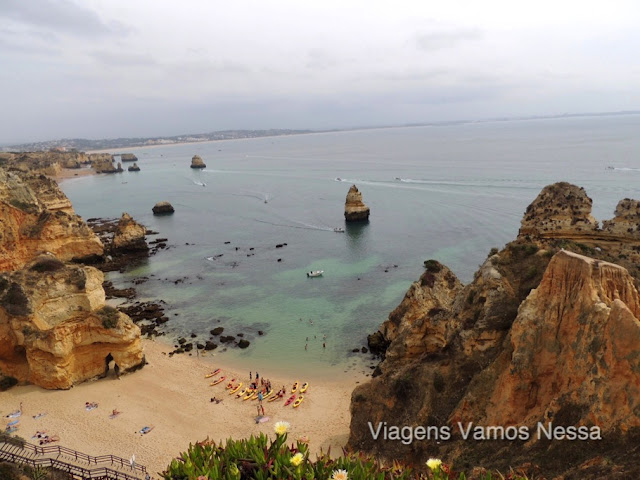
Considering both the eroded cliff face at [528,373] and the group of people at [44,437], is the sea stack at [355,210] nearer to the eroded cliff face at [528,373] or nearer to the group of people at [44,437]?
the eroded cliff face at [528,373]

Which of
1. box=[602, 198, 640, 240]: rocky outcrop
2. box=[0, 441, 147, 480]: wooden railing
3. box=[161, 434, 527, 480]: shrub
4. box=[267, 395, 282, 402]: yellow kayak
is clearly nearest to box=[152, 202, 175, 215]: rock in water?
box=[267, 395, 282, 402]: yellow kayak

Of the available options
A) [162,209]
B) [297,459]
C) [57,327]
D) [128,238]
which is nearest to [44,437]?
[57,327]

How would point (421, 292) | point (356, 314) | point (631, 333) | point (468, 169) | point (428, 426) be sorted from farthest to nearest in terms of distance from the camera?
1. point (468, 169)
2. point (356, 314)
3. point (421, 292)
4. point (428, 426)
5. point (631, 333)

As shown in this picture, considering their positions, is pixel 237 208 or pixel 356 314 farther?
pixel 237 208

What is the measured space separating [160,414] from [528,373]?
2138cm

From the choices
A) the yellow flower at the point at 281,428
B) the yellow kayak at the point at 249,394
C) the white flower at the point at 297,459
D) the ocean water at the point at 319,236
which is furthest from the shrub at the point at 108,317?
the white flower at the point at 297,459

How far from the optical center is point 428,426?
1800cm

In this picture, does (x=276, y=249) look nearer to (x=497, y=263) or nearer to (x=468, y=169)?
(x=497, y=263)

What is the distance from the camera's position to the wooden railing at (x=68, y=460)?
17953 millimetres

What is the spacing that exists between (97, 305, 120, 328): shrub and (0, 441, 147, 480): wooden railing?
25.8 ft

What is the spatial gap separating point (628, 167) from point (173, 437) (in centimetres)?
12266

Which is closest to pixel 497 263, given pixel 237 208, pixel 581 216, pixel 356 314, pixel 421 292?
pixel 421 292

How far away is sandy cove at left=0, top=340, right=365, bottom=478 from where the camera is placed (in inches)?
931

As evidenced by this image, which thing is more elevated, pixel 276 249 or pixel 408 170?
pixel 408 170
